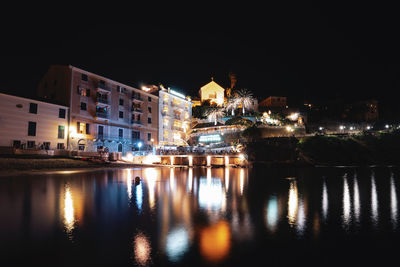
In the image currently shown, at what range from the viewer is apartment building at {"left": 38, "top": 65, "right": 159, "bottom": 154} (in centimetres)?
4256

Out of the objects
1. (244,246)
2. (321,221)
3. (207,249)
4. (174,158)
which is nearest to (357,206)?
(321,221)

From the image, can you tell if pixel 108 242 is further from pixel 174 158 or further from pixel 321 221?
pixel 174 158

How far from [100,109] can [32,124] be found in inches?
523

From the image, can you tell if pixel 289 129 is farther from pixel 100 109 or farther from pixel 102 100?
pixel 100 109

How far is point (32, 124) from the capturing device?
3666 cm

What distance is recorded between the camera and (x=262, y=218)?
9.62 m

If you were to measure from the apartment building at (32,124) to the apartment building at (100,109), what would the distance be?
188 cm

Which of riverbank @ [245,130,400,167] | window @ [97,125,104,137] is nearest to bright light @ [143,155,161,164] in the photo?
window @ [97,125,104,137]

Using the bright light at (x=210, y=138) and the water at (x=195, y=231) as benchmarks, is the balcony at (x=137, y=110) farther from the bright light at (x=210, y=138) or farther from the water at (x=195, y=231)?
the water at (x=195, y=231)

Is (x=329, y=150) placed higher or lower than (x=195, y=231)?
higher

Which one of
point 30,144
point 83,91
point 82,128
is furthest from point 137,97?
point 30,144

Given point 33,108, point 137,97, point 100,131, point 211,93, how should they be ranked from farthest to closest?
1. point 211,93
2. point 137,97
3. point 100,131
4. point 33,108

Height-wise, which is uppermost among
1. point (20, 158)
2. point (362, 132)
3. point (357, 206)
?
point (362, 132)

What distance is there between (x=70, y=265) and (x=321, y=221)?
8786 mm
